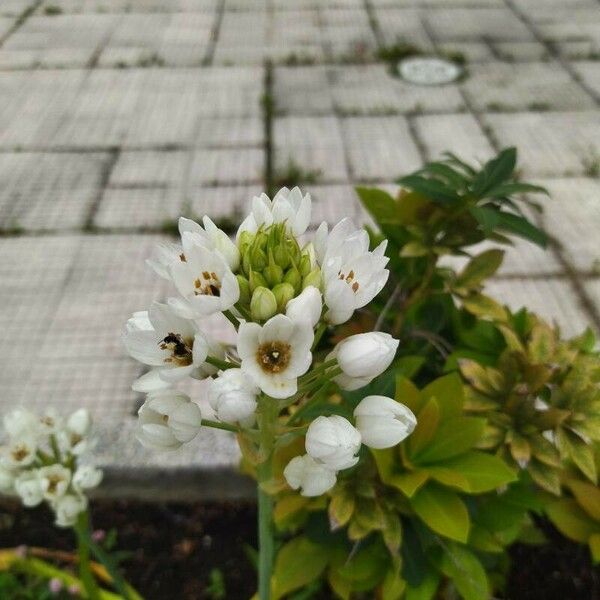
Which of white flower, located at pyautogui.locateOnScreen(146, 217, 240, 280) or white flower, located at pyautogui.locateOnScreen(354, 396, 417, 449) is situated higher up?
white flower, located at pyautogui.locateOnScreen(146, 217, 240, 280)

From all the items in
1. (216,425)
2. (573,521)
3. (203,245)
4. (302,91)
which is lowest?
(302,91)

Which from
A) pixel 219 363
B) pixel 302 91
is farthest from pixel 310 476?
pixel 302 91

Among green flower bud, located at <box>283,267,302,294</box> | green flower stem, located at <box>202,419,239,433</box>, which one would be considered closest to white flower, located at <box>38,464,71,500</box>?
green flower stem, located at <box>202,419,239,433</box>

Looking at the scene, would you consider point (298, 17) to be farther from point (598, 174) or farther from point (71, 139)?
point (598, 174)

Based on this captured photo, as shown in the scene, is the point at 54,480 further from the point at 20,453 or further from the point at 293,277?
the point at 293,277

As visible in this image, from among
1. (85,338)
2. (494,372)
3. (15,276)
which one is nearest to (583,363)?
(494,372)

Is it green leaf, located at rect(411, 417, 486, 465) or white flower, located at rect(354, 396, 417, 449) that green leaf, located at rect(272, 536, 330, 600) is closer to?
green leaf, located at rect(411, 417, 486, 465)
